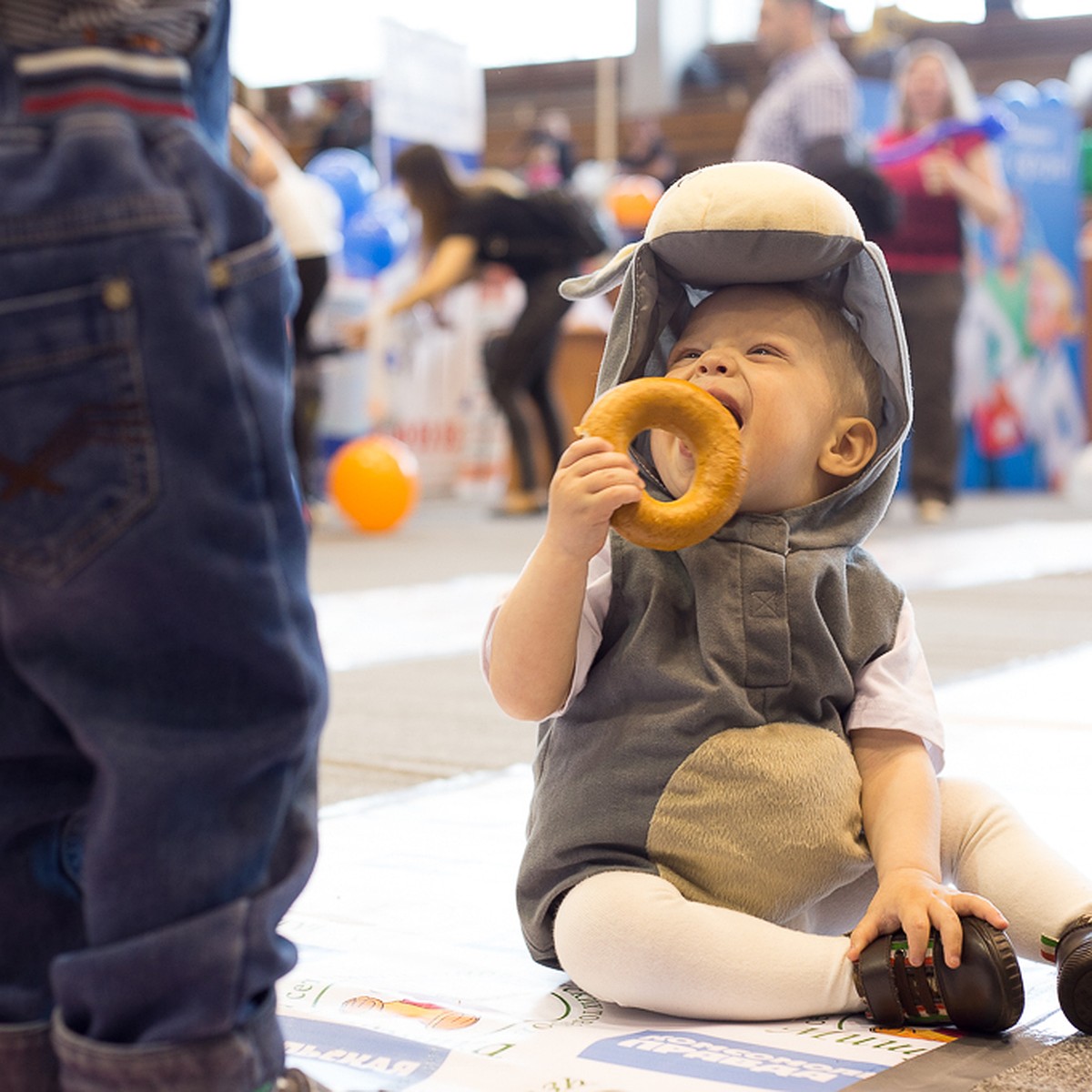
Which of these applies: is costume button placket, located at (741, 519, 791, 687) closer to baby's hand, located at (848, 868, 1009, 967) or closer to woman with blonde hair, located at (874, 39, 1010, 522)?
baby's hand, located at (848, 868, 1009, 967)

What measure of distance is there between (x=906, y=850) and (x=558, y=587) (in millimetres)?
289

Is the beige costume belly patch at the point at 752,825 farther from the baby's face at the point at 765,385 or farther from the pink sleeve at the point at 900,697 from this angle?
the baby's face at the point at 765,385

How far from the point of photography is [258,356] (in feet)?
2.29

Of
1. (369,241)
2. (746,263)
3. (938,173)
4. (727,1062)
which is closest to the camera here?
(727,1062)

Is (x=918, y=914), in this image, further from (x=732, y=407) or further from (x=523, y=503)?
(x=523, y=503)

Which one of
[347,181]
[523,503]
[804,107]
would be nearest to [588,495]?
[804,107]

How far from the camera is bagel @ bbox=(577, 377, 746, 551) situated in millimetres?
1051

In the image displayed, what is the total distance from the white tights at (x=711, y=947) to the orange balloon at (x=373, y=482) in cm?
451

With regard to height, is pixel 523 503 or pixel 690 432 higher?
pixel 690 432

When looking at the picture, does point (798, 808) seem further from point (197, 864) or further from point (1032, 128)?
point (1032, 128)

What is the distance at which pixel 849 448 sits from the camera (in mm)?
1177

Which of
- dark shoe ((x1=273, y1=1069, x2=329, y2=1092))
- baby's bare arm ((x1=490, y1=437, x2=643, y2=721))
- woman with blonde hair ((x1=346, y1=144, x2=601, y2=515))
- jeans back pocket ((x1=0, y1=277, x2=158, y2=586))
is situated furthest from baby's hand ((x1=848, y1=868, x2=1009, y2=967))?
woman with blonde hair ((x1=346, y1=144, x2=601, y2=515))

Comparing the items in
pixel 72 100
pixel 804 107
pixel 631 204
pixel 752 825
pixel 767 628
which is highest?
pixel 804 107

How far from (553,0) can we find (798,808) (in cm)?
1112
